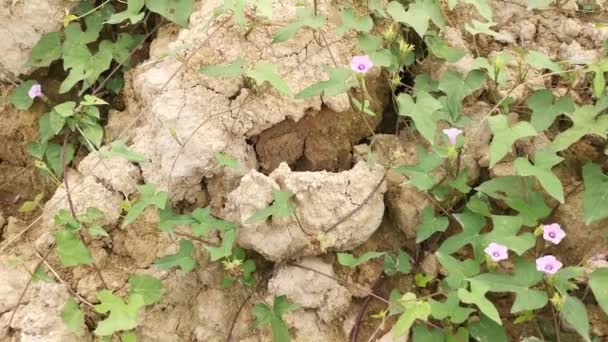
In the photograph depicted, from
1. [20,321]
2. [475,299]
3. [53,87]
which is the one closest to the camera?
[475,299]

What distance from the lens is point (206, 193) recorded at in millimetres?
2875

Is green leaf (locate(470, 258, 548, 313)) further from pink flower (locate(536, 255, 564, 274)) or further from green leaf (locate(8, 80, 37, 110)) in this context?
green leaf (locate(8, 80, 37, 110))

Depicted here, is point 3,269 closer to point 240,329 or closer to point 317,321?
point 240,329

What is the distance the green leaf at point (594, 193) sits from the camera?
8.11ft

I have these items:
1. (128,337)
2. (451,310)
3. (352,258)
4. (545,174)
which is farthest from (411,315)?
(128,337)

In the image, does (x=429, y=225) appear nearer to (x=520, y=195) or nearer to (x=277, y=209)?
(x=520, y=195)

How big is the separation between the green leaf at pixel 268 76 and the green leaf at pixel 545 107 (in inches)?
40.7

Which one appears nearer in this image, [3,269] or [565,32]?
[3,269]

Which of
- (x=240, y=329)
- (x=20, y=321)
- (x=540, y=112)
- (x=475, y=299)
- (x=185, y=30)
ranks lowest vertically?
(x=240, y=329)

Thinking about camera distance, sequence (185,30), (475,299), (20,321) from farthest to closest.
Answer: (185,30)
(20,321)
(475,299)

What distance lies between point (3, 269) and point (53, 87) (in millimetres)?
990

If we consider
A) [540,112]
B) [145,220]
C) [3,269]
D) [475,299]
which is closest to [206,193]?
[145,220]

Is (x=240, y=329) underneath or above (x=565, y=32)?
underneath

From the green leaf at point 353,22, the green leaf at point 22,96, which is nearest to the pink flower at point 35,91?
the green leaf at point 22,96
